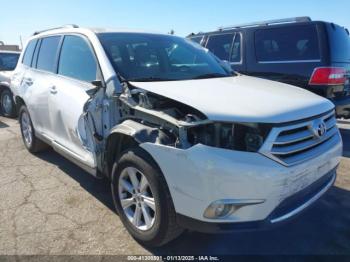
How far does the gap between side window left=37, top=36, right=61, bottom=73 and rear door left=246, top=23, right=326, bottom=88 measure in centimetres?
362

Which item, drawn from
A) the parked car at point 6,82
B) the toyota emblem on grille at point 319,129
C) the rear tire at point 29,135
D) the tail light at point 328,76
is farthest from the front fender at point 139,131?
the parked car at point 6,82

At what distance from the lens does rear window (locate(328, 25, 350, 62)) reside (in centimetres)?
560

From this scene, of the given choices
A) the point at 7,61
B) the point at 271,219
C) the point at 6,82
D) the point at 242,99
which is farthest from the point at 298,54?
the point at 7,61

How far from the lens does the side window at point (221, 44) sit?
6930mm

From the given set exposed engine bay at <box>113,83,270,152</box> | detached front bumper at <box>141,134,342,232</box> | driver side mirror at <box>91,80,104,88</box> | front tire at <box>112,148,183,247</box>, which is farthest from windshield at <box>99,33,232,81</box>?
detached front bumper at <box>141,134,342,232</box>

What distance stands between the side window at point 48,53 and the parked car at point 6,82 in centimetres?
414

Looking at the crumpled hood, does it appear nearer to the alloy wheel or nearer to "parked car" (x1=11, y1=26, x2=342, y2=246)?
"parked car" (x1=11, y1=26, x2=342, y2=246)

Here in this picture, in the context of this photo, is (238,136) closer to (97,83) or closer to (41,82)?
(97,83)

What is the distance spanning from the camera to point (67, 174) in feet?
15.2

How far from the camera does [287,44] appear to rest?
240 inches

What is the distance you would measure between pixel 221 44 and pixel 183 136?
508 cm

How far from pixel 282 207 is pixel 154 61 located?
2037mm

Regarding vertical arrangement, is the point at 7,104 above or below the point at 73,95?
below

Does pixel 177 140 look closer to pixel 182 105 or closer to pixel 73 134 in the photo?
pixel 182 105
